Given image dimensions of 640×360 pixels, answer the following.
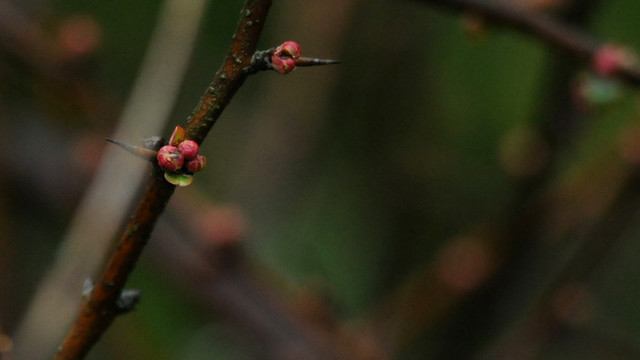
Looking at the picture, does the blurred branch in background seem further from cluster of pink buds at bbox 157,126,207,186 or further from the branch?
cluster of pink buds at bbox 157,126,207,186

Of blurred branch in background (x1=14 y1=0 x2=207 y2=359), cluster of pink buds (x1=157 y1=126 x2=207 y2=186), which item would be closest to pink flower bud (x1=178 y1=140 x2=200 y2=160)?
cluster of pink buds (x1=157 y1=126 x2=207 y2=186)

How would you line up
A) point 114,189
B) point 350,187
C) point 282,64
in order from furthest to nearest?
point 350,187 < point 114,189 < point 282,64

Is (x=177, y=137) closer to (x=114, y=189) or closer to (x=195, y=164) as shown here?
(x=195, y=164)

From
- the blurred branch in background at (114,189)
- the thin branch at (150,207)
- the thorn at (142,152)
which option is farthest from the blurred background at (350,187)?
the thorn at (142,152)

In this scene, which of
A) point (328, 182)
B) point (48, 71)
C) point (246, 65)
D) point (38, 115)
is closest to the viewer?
point (246, 65)

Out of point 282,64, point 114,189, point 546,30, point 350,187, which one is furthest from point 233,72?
point 350,187

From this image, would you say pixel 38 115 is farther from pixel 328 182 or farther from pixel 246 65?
pixel 246 65

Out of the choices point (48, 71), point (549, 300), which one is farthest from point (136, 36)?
point (549, 300)
